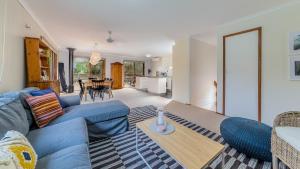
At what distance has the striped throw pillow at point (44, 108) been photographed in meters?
1.72

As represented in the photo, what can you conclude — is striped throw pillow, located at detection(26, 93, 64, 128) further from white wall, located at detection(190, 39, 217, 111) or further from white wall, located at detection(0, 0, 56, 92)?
white wall, located at detection(190, 39, 217, 111)

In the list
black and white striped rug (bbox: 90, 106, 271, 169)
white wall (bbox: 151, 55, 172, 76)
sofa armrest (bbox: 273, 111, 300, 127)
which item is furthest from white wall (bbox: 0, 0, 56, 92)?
white wall (bbox: 151, 55, 172, 76)

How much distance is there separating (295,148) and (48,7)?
3.96 metres

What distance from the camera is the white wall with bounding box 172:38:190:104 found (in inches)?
181

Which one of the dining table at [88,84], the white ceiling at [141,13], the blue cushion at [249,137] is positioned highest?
the white ceiling at [141,13]

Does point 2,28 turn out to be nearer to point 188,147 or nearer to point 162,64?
point 188,147

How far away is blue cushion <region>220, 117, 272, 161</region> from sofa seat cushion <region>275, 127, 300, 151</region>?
0.41 m

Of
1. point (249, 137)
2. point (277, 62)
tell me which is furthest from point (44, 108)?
point (277, 62)

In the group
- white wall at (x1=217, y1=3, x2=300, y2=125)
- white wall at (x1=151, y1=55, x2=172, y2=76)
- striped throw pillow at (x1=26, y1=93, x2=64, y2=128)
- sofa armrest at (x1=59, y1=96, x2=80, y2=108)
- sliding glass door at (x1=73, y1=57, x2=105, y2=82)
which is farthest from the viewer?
white wall at (x1=151, y1=55, x2=172, y2=76)

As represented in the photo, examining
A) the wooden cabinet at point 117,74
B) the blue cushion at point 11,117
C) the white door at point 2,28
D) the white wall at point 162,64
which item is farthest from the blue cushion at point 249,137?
the wooden cabinet at point 117,74

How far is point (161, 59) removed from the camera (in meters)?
9.92

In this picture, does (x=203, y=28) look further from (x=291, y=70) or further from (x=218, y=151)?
(x=218, y=151)

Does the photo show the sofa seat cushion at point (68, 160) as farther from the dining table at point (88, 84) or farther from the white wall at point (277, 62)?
the dining table at point (88, 84)

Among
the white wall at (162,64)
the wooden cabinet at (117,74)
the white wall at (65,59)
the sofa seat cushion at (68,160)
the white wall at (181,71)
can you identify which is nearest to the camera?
the sofa seat cushion at (68,160)
